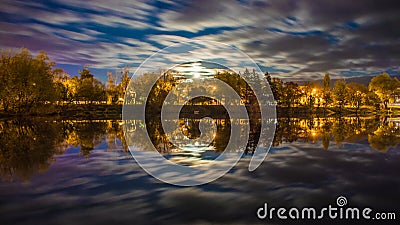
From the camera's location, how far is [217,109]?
336ft

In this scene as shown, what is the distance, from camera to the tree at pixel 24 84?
7012 cm

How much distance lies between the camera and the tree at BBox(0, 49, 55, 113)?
2761 inches

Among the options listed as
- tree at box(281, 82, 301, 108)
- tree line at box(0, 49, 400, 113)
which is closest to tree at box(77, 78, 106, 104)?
tree line at box(0, 49, 400, 113)

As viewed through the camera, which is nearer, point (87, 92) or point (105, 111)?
point (105, 111)

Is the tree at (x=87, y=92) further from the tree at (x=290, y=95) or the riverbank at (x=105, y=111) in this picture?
the tree at (x=290, y=95)

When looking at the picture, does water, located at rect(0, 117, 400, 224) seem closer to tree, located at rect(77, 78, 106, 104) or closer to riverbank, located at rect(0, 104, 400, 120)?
riverbank, located at rect(0, 104, 400, 120)

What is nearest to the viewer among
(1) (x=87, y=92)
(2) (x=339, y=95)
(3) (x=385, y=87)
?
(1) (x=87, y=92)

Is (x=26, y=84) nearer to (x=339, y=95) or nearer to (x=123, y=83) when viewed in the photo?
(x=123, y=83)

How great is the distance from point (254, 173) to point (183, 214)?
601 centimetres

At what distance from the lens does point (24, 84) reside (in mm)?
72125

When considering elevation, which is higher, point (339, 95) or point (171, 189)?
point (339, 95)

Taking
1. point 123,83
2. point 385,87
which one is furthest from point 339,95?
point 123,83

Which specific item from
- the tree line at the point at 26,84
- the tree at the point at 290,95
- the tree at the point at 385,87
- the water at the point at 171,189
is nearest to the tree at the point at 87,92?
the tree line at the point at 26,84

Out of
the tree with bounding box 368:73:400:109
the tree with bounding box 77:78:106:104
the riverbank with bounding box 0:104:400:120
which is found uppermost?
the tree with bounding box 368:73:400:109
